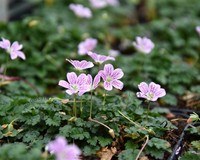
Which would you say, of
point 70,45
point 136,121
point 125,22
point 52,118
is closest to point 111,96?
point 136,121

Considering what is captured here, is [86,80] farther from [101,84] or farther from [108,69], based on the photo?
[101,84]

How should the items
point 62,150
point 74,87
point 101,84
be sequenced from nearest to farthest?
point 62,150, point 74,87, point 101,84

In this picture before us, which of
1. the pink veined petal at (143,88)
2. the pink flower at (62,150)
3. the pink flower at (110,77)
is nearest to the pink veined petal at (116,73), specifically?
the pink flower at (110,77)

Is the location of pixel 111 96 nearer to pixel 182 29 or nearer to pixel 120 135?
pixel 120 135

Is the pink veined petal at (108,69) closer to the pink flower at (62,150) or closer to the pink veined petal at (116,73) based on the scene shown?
the pink veined petal at (116,73)

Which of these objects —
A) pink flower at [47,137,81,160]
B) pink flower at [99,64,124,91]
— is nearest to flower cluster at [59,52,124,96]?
pink flower at [99,64,124,91]

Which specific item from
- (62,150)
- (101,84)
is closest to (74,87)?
(62,150)

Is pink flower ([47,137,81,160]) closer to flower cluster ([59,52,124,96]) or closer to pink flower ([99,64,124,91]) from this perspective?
flower cluster ([59,52,124,96])

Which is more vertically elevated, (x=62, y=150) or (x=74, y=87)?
(x=74, y=87)
